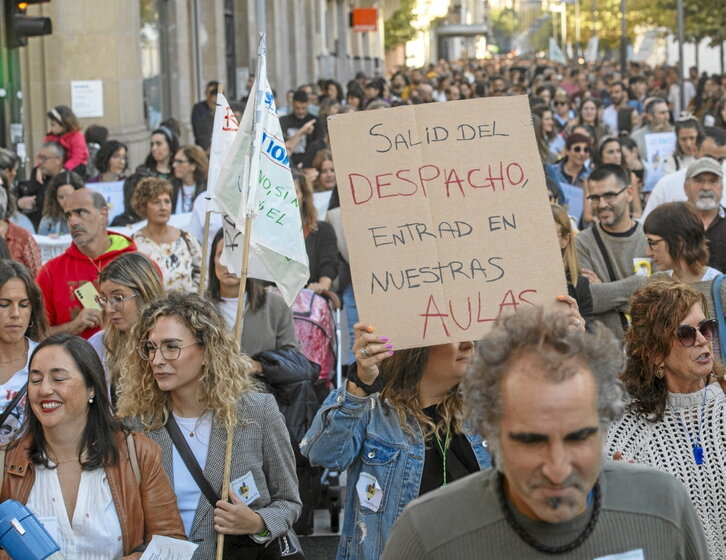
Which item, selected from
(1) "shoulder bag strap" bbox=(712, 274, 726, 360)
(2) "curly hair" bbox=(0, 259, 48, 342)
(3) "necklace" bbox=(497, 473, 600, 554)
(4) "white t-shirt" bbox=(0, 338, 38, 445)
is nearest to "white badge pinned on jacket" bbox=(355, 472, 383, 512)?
(3) "necklace" bbox=(497, 473, 600, 554)

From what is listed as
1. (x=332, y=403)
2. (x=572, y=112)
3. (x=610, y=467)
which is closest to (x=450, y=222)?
(x=332, y=403)

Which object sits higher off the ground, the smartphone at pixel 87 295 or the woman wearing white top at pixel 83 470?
the smartphone at pixel 87 295

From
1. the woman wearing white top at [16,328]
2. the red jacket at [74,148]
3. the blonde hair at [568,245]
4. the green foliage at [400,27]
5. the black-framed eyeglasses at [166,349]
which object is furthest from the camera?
the green foliage at [400,27]

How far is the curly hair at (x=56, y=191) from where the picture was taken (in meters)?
10.7

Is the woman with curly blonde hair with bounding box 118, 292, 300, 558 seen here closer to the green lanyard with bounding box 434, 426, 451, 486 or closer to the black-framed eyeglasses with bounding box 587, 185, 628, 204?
the green lanyard with bounding box 434, 426, 451, 486

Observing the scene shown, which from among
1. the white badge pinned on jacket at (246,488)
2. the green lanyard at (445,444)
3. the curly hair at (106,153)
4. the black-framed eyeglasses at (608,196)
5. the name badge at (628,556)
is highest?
A: the curly hair at (106,153)

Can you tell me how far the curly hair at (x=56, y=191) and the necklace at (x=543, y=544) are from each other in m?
8.33

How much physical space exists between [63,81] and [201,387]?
16.3 metres

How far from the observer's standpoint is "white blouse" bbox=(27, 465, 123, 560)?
4570 millimetres

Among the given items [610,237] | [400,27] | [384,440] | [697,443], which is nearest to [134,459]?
[384,440]

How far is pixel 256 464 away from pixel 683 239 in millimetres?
2642

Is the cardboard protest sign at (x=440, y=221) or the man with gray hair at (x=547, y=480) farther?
the cardboard protest sign at (x=440, y=221)

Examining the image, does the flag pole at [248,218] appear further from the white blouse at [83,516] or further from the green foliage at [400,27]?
the green foliage at [400,27]

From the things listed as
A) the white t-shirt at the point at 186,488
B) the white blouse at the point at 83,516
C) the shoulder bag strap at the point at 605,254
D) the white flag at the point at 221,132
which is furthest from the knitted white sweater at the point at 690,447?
the white flag at the point at 221,132
